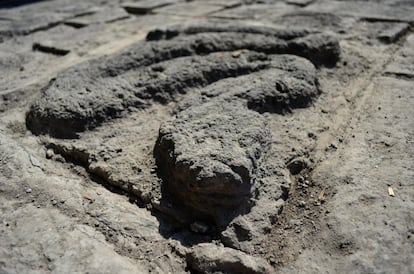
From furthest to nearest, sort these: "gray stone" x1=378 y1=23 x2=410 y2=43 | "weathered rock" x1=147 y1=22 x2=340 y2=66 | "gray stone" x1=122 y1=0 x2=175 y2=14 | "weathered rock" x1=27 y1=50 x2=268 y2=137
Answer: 1. "gray stone" x1=122 y1=0 x2=175 y2=14
2. "gray stone" x1=378 y1=23 x2=410 y2=43
3. "weathered rock" x1=147 y1=22 x2=340 y2=66
4. "weathered rock" x1=27 y1=50 x2=268 y2=137

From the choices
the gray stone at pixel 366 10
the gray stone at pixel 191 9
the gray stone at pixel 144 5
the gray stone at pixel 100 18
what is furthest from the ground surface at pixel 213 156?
the gray stone at pixel 144 5

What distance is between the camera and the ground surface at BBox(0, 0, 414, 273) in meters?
1.15

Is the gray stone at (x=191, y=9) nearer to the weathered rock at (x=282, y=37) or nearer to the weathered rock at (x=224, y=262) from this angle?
the weathered rock at (x=282, y=37)

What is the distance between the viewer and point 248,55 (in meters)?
2.11

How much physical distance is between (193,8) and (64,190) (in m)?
2.51

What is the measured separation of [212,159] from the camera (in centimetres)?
127

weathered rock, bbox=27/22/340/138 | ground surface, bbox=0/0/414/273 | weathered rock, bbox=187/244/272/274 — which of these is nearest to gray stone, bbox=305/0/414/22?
ground surface, bbox=0/0/414/273

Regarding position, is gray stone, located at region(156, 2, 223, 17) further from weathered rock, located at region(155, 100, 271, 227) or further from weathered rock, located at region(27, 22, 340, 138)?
weathered rock, located at region(155, 100, 271, 227)

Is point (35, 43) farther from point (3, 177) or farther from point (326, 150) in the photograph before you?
point (326, 150)

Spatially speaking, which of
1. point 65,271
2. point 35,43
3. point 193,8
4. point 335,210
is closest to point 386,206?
point 335,210

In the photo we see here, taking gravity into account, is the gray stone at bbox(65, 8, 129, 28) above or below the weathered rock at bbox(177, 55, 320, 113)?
below

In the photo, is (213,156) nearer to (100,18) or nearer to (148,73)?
(148,73)

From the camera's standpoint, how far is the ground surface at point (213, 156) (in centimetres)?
115

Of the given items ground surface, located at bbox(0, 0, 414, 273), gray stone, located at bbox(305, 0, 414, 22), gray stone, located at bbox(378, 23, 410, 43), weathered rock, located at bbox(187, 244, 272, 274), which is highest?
gray stone, located at bbox(305, 0, 414, 22)
